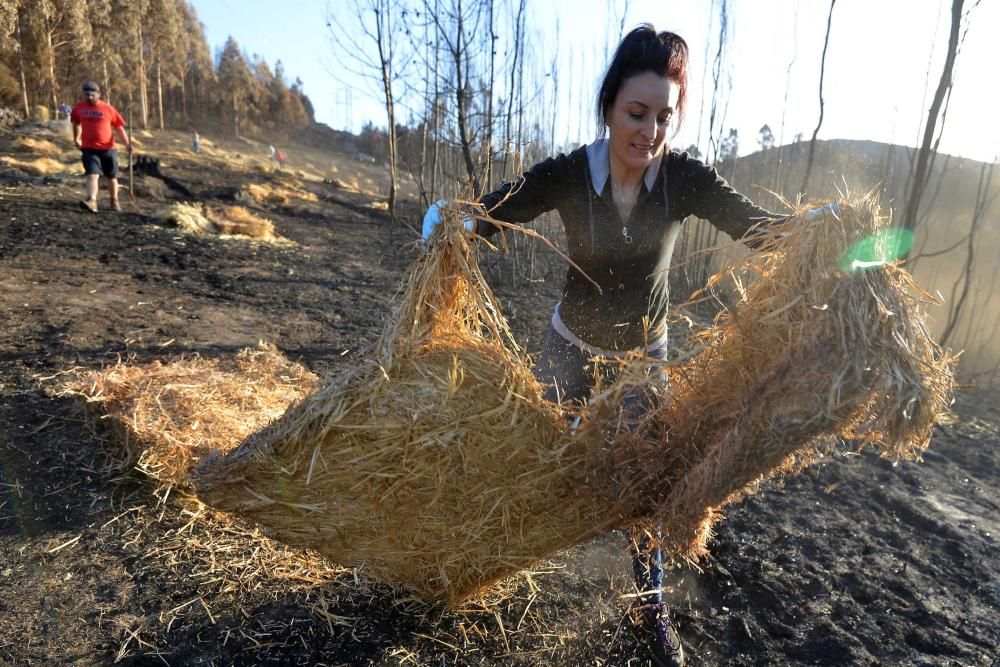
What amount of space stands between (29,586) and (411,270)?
1950mm

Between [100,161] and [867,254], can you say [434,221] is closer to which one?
[867,254]

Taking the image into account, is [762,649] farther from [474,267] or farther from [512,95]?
[512,95]

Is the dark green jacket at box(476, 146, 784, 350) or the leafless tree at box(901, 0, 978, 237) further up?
the leafless tree at box(901, 0, 978, 237)

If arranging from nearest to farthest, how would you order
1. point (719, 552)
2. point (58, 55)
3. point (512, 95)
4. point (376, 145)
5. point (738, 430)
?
point (738, 430), point (719, 552), point (512, 95), point (58, 55), point (376, 145)

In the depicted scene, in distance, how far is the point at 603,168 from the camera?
2.03 m

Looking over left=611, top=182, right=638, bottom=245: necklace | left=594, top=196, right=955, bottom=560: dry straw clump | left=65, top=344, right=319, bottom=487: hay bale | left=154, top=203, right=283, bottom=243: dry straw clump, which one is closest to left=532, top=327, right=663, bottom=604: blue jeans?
left=594, top=196, right=955, bottom=560: dry straw clump

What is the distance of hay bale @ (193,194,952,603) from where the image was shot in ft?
4.92

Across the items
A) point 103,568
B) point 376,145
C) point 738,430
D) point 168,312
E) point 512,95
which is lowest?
point 103,568

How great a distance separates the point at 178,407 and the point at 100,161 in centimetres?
722

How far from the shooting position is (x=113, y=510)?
2598 mm

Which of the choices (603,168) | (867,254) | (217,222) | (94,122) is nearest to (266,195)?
(217,222)

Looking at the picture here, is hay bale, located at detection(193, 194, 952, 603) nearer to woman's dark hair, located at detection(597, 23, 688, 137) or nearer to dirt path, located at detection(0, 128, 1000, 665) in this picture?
dirt path, located at detection(0, 128, 1000, 665)

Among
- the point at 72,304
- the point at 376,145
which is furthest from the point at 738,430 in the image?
the point at 376,145

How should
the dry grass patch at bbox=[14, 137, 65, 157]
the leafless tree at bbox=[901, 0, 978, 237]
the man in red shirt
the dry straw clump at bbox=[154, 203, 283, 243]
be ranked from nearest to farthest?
the leafless tree at bbox=[901, 0, 978, 237] → the man in red shirt → the dry straw clump at bbox=[154, 203, 283, 243] → the dry grass patch at bbox=[14, 137, 65, 157]
